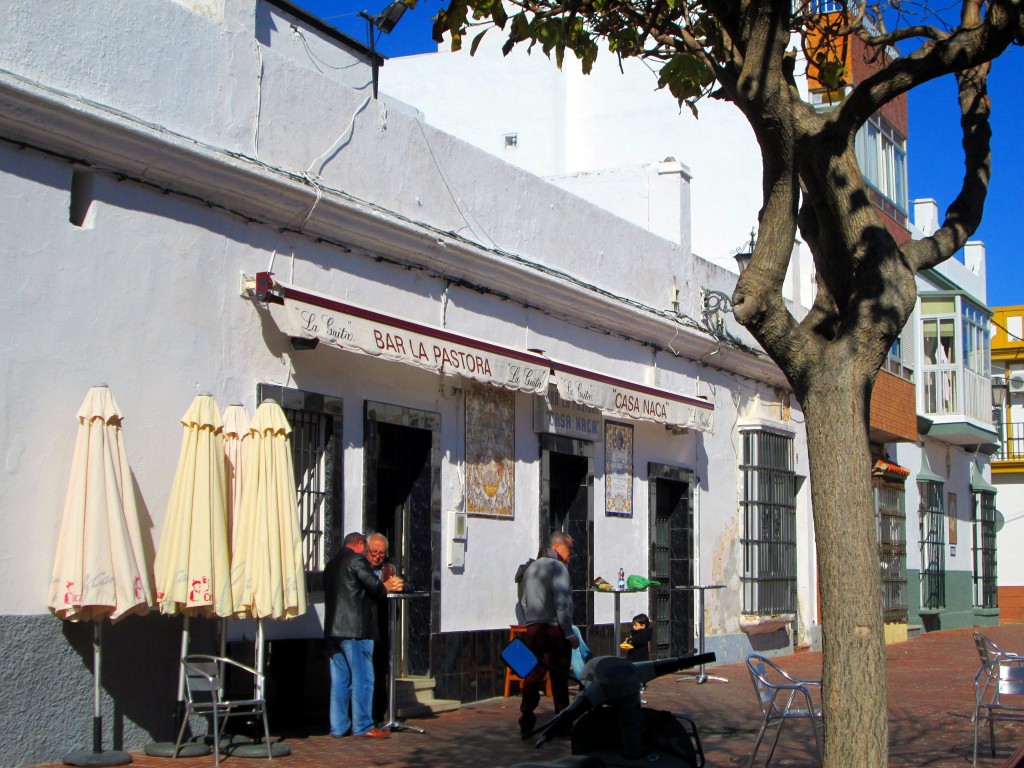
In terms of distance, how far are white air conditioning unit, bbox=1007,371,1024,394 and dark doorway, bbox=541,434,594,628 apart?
79.8ft

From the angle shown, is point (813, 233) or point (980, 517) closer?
point (813, 233)

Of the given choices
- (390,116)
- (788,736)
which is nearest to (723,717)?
(788,736)

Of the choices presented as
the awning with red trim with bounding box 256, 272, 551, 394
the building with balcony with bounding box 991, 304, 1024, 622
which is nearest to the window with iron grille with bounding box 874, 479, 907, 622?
the building with balcony with bounding box 991, 304, 1024, 622

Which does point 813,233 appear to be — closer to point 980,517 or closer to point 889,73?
point 889,73

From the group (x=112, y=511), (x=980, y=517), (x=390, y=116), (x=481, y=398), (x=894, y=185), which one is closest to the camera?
(x=112, y=511)

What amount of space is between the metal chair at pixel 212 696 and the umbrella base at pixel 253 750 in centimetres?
7

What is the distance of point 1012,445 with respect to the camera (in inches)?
1528

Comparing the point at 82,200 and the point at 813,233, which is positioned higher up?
the point at 82,200

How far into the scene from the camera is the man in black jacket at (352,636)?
10242 mm

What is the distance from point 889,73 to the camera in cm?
674

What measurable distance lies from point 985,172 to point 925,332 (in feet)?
68.7

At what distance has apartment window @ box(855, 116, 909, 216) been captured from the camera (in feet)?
78.6

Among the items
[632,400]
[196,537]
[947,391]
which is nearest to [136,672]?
[196,537]

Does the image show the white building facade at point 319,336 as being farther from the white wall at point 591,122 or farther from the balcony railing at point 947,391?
the balcony railing at point 947,391
